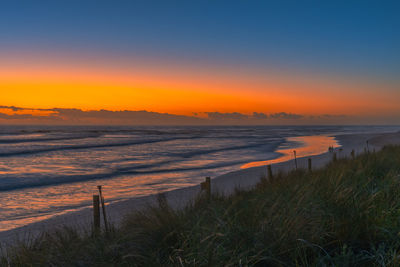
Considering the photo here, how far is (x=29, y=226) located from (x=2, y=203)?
14.5 feet

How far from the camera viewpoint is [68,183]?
58.4 feet

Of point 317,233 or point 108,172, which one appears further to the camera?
point 108,172

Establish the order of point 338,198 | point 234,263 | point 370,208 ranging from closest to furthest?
point 234,263
point 370,208
point 338,198

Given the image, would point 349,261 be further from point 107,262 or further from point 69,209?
point 69,209

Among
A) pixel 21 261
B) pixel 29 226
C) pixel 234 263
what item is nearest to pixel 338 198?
pixel 234 263

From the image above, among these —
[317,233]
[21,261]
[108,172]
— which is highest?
[317,233]

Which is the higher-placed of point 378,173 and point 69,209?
point 378,173

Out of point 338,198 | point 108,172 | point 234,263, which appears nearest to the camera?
point 234,263

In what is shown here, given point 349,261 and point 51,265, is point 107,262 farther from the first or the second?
point 349,261

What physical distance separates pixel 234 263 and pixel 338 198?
2.91 metres

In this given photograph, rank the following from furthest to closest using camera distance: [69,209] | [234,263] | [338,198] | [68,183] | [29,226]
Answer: [68,183]
[69,209]
[29,226]
[338,198]
[234,263]

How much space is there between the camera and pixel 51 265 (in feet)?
14.8

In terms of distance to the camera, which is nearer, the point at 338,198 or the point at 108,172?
the point at 338,198

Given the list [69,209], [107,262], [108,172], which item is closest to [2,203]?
[69,209]
